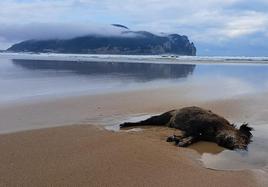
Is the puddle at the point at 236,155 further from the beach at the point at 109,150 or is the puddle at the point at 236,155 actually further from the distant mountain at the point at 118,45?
the distant mountain at the point at 118,45

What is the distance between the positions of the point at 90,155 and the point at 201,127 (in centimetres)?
334

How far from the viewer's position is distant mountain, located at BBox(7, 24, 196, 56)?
148625 millimetres

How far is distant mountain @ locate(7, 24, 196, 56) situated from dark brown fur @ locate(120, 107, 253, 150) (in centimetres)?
13324

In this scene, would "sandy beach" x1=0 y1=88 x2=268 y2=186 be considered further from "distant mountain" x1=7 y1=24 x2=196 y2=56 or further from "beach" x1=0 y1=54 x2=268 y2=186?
"distant mountain" x1=7 y1=24 x2=196 y2=56

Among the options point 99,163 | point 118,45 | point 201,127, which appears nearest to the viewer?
point 99,163

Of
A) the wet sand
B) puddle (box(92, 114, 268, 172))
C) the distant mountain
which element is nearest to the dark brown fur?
puddle (box(92, 114, 268, 172))

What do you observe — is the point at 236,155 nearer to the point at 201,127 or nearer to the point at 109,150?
the point at 201,127

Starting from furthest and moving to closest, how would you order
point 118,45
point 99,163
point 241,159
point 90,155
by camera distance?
point 118,45
point 241,159
point 90,155
point 99,163

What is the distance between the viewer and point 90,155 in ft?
25.6

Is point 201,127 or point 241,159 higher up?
point 201,127

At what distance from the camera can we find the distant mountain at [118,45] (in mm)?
148625

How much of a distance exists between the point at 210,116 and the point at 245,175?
11.0 feet

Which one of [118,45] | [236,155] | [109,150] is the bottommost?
[236,155]

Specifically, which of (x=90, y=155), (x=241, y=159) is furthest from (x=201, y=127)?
(x=90, y=155)
